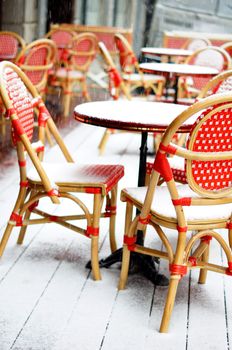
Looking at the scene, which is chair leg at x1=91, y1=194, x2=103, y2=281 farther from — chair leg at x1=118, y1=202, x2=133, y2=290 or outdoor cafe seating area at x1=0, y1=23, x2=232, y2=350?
chair leg at x1=118, y1=202, x2=133, y2=290

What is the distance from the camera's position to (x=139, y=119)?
2852mm

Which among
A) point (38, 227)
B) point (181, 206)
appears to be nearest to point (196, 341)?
point (181, 206)

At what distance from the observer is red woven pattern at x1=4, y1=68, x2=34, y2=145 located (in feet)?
9.78

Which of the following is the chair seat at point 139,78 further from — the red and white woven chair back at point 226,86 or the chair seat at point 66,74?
the red and white woven chair back at point 226,86

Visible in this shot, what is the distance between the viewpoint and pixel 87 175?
313cm

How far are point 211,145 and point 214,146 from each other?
0.02 meters

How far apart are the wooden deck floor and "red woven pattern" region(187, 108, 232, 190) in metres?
0.62

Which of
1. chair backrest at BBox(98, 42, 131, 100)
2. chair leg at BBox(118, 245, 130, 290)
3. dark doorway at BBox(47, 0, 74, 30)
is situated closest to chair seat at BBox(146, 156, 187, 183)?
chair leg at BBox(118, 245, 130, 290)

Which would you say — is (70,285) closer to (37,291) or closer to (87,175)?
(37,291)

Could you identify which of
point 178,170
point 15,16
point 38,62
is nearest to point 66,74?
point 38,62

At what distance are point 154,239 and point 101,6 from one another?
22.3ft

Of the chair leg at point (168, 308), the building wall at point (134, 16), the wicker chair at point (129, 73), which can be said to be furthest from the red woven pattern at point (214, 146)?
the building wall at point (134, 16)

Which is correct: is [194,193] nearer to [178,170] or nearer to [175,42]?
[178,170]

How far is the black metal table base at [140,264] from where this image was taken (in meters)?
3.11
